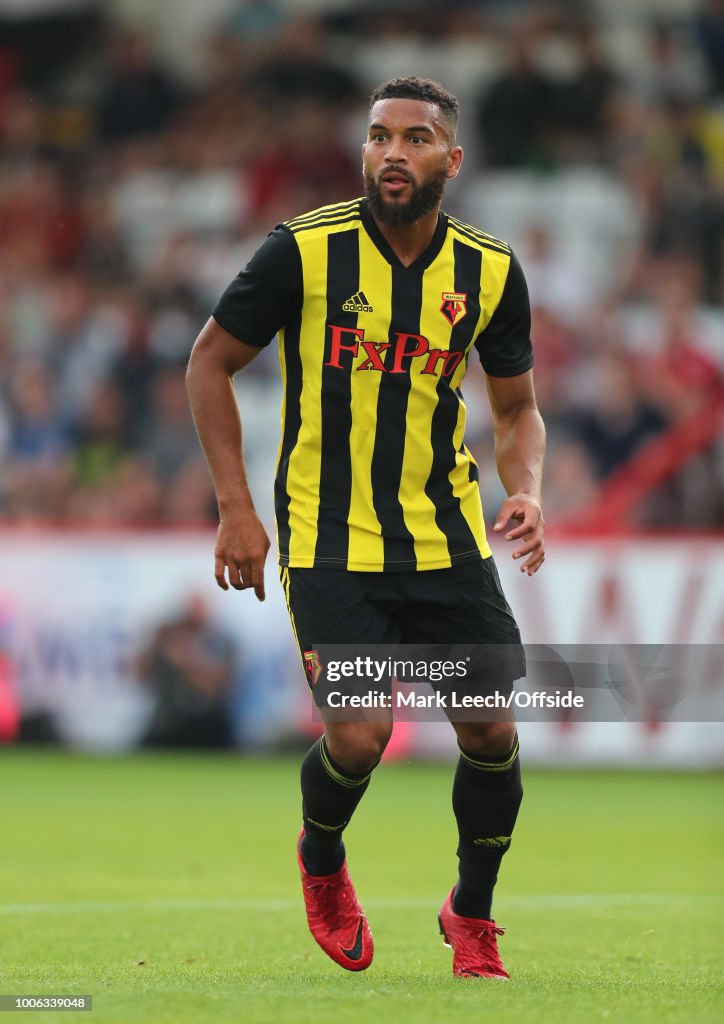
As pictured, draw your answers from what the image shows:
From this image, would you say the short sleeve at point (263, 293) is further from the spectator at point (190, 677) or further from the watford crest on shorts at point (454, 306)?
the spectator at point (190, 677)

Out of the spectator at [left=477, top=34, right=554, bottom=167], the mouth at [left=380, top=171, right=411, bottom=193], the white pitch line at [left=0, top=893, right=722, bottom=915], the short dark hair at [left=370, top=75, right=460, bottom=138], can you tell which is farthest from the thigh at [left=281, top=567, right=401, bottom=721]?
the spectator at [left=477, top=34, right=554, bottom=167]

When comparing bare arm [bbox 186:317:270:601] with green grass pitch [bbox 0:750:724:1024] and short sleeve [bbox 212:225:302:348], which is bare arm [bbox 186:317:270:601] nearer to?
short sleeve [bbox 212:225:302:348]

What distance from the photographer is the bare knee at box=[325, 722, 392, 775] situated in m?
4.83

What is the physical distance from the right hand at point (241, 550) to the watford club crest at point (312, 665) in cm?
22

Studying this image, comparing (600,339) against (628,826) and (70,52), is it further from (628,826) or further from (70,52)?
(70,52)

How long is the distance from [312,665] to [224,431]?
0.67m

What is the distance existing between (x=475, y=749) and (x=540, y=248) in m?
9.40

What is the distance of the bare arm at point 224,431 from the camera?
189 inches

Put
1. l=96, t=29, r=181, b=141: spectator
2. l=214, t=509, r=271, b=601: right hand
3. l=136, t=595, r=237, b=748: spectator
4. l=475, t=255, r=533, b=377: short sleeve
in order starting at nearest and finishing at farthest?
l=214, t=509, r=271, b=601: right hand
l=475, t=255, r=533, b=377: short sleeve
l=136, t=595, r=237, b=748: spectator
l=96, t=29, r=181, b=141: spectator

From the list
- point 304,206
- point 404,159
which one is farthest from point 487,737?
point 304,206

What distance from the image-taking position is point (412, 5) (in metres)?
17.0

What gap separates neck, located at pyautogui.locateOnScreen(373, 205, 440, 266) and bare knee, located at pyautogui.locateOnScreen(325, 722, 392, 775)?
1267 millimetres

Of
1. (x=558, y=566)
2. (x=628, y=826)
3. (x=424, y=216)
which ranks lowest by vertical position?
(x=628, y=826)

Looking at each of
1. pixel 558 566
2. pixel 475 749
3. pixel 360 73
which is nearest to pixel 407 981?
pixel 475 749
